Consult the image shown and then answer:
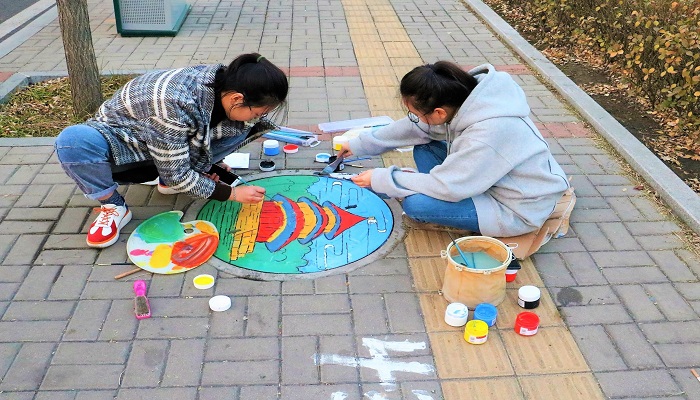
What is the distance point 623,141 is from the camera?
4.05 metres

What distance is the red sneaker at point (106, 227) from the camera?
2963 millimetres

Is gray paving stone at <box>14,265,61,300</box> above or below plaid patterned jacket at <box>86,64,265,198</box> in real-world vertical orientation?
below

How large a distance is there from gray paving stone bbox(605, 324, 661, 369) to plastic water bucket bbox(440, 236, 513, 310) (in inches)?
18.3

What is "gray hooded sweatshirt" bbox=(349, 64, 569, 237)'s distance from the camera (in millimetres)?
2721

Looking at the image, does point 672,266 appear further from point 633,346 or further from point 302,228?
point 302,228

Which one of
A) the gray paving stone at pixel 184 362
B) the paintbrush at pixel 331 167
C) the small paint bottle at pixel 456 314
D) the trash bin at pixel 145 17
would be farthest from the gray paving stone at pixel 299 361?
the trash bin at pixel 145 17

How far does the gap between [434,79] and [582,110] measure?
7.74 ft

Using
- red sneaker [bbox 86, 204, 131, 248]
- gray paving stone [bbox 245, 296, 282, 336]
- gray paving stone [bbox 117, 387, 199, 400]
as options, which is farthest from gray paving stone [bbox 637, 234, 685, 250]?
red sneaker [bbox 86, 204, 131, 248]

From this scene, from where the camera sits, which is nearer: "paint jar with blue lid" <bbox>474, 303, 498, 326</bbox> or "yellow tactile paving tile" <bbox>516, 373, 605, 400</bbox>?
"yellow tactile paving tile" <bbox>516, 373, 605, 400</bbox>

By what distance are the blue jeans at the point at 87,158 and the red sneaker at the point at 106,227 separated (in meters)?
0.10

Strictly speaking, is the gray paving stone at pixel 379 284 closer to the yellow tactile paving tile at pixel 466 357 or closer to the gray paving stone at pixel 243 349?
the yellow tactile paving tile at pixel 466 357

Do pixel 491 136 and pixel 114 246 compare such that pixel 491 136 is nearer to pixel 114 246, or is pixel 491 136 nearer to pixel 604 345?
pixel 604 345

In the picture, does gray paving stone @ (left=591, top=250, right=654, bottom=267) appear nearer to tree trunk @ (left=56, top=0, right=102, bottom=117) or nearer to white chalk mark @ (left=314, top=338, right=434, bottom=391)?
white chalk mark @ (left=314, top=338, right=434, bottom=391)

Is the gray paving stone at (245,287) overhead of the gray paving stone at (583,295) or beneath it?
beneath
